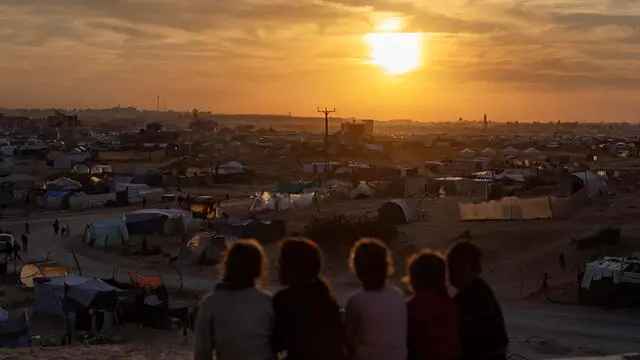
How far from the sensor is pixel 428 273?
4082mm

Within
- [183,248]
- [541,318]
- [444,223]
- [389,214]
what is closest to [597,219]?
[444,223]

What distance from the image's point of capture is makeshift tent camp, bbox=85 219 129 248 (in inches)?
1147

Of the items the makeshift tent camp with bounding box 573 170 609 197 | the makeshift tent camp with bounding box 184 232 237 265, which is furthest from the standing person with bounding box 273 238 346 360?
the makeshift tent camp with bounding box 573 170 609 197

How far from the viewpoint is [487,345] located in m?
4.25

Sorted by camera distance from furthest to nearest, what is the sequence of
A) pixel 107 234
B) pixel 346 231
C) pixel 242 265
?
pixel 107 234
pixel 346 231
pixel 242 265

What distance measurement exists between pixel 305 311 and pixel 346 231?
22883 mm

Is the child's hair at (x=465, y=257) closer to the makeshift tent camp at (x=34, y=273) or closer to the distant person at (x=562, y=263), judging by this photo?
the distant person at (x=562, y=263)

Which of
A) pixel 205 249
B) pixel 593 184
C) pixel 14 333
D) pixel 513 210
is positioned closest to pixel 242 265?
pixel 14 333

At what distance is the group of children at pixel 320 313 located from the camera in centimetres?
391

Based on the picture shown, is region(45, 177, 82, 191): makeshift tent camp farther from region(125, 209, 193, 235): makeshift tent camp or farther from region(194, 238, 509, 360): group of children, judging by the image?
region(194, 238, 509, 360): group of children

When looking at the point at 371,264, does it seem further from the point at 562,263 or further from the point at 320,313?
the point at 562,263

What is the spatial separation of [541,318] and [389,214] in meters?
14.5

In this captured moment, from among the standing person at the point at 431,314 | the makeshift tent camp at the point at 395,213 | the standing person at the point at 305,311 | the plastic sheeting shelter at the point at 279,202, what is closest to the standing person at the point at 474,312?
the standing person at the point at 431,314

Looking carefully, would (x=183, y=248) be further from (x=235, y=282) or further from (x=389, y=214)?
(x=235, y=282)
